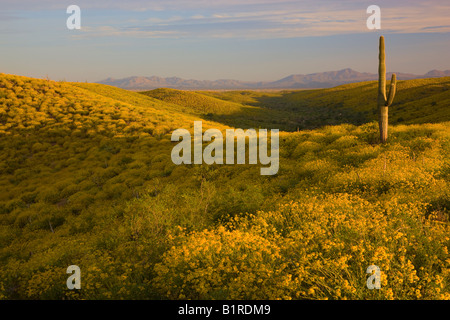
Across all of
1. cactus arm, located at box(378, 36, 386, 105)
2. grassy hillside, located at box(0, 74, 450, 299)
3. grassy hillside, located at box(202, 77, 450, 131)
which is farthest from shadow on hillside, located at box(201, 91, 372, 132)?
cactus arm, located at box(378, 36, 386, 105)

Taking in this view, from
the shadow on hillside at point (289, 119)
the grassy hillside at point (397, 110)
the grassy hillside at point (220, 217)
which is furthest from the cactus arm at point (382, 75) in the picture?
the shadow on hillside at point (289, 119)

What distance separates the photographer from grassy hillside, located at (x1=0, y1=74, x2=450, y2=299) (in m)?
5.96

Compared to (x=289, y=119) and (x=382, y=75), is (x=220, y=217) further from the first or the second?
(x=289, y=119)

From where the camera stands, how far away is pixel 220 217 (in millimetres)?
11516

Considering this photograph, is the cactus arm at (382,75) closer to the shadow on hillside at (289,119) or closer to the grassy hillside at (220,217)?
the grassy hillside at (220,217)

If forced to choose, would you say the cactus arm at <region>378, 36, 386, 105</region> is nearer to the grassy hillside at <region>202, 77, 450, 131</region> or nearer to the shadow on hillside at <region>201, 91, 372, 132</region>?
the grassy hillside at <region>202, 77, 450, 131</region>

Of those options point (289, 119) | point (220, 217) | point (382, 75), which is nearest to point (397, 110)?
point (289, 119)

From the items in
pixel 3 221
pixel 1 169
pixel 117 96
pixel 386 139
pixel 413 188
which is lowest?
pixel 3 221

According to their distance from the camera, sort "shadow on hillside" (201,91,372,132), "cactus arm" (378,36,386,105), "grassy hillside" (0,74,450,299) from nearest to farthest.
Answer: "grassy hillside" (0,74,450,299) < "cactus arm" (378,36,386,105) < "shadow on hillside" (201,91,372,132)
